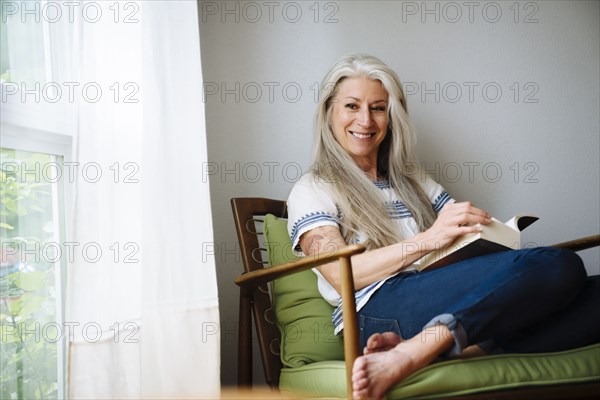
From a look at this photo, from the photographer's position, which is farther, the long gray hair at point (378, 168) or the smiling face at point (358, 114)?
the smiling face at point (358, 114)

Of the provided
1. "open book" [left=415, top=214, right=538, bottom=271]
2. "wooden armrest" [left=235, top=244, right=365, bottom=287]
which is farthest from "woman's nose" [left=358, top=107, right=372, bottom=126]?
"wooden armrest" [left=235, top=244, right=365, bottom=287]

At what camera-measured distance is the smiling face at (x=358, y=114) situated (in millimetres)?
1939

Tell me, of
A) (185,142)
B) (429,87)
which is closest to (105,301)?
(185,142)

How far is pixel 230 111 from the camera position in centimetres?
229

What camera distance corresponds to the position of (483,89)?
2.37m

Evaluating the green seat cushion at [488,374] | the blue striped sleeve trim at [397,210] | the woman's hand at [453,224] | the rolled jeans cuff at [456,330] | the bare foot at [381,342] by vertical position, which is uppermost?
the blue striped sleeve trim at [397,210]

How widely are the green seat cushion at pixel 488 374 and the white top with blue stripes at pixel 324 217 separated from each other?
26 centimetres

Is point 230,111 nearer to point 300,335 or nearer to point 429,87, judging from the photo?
point 429,87

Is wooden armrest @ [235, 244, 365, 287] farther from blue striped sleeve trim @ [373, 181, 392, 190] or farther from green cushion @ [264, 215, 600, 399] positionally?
blue striped sleeve trim @ [373, 181, 392, 190]

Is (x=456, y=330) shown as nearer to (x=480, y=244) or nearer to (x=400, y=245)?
(x=400, y=245)

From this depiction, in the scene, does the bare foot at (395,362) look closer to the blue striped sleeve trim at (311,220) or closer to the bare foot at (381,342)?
the bare foot at (381,342)

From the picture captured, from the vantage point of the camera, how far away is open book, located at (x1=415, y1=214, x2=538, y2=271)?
5.09ft

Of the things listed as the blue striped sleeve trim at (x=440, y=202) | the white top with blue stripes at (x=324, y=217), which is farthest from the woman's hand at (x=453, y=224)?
the blue striped sleeve trim at (x=440, y=202)

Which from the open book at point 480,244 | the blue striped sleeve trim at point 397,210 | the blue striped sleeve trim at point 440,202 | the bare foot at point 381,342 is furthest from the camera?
the blue striped sleeve trim at point 440,202
